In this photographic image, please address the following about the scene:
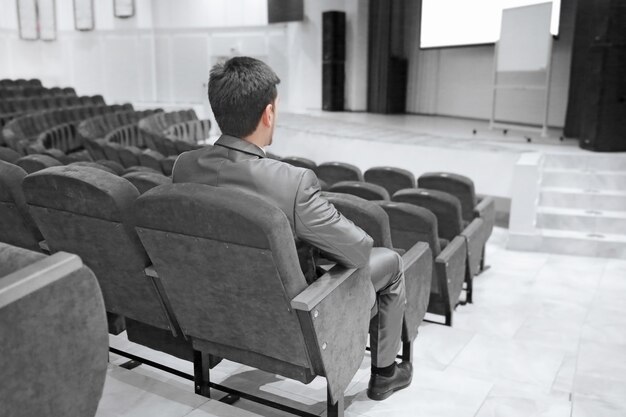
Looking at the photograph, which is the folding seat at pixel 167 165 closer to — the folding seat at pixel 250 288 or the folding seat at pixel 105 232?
→ the folding seat at pixel 105 232

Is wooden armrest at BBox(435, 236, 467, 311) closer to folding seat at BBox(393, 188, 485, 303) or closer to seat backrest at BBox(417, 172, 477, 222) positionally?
→ folding seat at BBox(393, 188, 485, 303)

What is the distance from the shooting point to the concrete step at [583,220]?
13.0 ft

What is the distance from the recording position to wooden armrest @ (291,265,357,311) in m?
1.24

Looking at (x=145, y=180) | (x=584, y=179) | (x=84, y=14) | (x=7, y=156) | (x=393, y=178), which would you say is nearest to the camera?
(x=145, y=180)

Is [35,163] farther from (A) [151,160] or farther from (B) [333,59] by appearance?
(B) [333,59]

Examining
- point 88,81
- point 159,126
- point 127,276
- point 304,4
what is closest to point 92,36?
point 88,81

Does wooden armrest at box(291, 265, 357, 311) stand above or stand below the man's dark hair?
below

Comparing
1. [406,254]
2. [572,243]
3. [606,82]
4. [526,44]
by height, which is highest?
[526,44]

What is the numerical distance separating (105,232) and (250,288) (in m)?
0.47

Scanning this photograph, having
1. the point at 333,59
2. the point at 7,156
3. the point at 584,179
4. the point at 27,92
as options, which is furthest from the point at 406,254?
the point at 27,92

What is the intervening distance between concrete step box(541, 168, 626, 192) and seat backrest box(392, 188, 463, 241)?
2.37 metres

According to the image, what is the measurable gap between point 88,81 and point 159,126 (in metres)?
7.16

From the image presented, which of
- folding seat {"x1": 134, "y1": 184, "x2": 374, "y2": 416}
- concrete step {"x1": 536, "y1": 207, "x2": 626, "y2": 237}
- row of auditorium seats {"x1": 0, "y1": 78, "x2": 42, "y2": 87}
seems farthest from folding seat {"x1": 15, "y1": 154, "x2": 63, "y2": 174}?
row of auditorium seats {"x1": 0, "y1": 78, "x2": 42, "y2": 87}

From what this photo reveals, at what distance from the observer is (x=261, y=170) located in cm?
131
